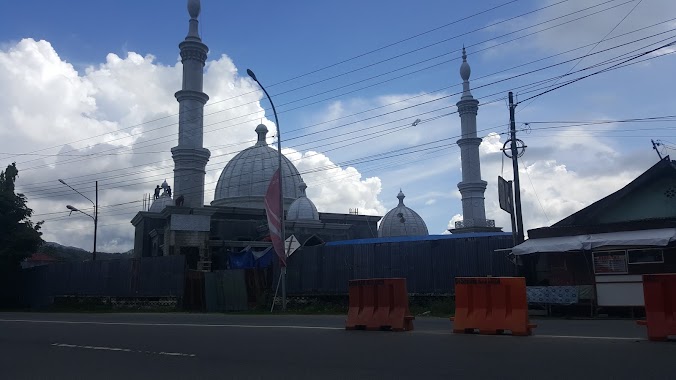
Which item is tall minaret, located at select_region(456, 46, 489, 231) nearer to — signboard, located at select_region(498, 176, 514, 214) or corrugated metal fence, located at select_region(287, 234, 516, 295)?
corrugated metal fence, located at select_region(287, 234, 516, 295)

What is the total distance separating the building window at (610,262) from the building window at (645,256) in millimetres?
180

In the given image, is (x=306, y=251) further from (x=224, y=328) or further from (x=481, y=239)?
(x=224, y=328)

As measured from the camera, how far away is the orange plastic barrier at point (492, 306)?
1070 cm

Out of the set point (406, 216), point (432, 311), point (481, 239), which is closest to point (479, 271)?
point (481, 239)

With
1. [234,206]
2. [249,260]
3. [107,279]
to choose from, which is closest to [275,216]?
[249,260]

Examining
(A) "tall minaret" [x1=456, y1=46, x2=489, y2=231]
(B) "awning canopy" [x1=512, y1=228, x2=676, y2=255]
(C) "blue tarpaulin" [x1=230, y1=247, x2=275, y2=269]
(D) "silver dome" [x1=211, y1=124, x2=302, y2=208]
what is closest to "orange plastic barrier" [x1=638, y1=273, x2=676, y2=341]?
(B) "awning canopy" [x1=512, y1=228, x2=676, y2=255]

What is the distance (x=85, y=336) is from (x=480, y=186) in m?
53.1

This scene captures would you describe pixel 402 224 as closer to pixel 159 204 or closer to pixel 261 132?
pixel 261 132

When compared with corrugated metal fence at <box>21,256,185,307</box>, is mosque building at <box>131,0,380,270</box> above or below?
above

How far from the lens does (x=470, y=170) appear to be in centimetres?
6134

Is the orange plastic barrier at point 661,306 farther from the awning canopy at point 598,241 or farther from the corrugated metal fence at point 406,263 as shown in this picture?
the corrugated metal fence at point 406,263

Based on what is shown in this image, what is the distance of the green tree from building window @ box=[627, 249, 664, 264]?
32669 millimetres

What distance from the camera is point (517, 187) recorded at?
67.9 ft

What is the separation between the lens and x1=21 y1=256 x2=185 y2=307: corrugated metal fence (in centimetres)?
2739
